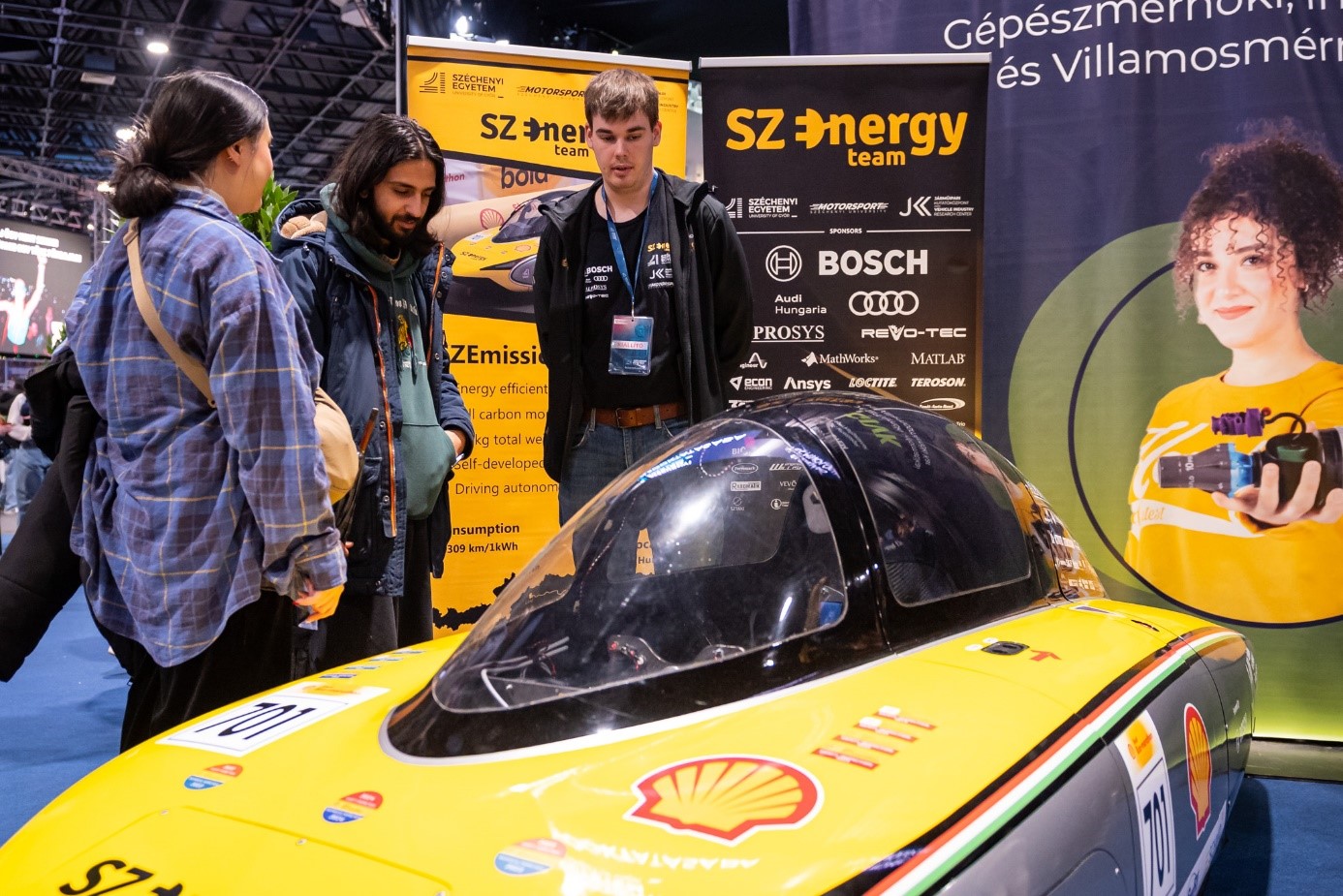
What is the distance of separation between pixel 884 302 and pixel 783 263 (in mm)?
381

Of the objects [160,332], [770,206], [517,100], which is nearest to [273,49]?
[517,100]

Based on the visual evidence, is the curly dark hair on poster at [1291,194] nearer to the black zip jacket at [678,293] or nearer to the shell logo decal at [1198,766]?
the black zip jacket at [678,293]

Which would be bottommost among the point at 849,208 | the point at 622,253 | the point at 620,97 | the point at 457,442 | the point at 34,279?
the point at 457,442

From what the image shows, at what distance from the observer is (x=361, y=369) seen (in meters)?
2.21

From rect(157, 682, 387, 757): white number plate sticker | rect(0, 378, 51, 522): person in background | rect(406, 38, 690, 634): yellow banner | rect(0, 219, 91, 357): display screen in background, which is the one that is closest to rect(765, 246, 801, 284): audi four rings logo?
rect(406, 38, 690, 634): yellow banner

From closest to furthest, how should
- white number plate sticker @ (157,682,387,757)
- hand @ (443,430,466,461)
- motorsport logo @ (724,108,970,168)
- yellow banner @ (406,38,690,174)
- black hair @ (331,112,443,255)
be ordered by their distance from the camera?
white number plate sticker @ (157,682,387,757) < black hair @ (331,112,443,255) < hand @ (443,430,466,461) < motorsport logo @ (724,108,970,168) < yellow banner @ (406,38,690,174)

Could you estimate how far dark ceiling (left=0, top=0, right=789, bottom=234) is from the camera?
7602mm

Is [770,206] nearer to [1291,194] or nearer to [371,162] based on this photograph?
[1291,194]

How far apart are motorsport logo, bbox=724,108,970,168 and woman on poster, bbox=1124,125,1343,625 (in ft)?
2.93

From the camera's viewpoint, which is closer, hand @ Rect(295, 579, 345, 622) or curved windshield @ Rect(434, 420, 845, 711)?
curved windshield @ Rect(434, 420, 845, 711)

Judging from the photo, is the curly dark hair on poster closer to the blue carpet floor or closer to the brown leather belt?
the blue carpet floor

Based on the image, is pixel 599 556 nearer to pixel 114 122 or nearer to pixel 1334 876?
pixel 1334 876

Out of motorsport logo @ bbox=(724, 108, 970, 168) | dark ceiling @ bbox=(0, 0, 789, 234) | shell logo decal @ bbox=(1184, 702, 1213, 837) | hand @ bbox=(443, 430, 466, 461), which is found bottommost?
shell logo decal @ bbox=(1184, 702, 1213, 837)

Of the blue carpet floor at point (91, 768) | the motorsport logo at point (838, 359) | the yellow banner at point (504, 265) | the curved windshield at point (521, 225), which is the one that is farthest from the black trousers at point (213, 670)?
the curved windshield at point (521, 225)
